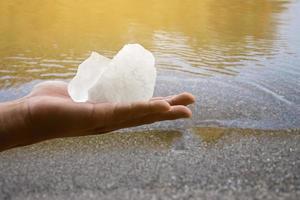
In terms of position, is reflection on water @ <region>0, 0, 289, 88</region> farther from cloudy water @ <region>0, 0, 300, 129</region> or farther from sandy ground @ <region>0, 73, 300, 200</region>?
sandy ground @ <region>0, 73, 300, 200</region>

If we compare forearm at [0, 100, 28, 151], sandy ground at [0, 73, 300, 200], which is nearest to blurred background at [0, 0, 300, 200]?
sandy ground at [0, 73, 300, 200]

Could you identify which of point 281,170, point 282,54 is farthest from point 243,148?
point 282,54

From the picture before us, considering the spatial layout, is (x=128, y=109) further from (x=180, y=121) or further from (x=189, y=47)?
(x=189, y=47)

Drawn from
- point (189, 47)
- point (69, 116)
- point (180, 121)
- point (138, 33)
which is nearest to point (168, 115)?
point (69, 116)

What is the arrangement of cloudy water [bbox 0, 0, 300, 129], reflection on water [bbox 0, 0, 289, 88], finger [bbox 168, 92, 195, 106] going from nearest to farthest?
1. finger [bbox 168, 92, 195, 106]
2. cloudy water [bbox 0, 0, 300, 129]
3. reflection on water [bbox 0, 0, 289, 88]

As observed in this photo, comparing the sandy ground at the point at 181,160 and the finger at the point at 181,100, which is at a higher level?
the finger at the point at 181,100

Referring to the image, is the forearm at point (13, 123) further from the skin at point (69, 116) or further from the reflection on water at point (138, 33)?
the reflection on water at point (138, 33)

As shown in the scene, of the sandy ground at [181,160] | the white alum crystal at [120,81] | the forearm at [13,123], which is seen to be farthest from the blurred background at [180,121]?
the white alum crystal at [120,81]
